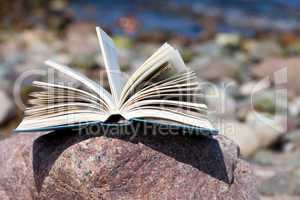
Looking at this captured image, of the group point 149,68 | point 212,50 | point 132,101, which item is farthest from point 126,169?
point 212,50

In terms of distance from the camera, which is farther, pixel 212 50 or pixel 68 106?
pixel 212 50

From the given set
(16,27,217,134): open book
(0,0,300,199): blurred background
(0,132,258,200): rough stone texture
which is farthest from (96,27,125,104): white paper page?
(0,0,300,199): blurred background

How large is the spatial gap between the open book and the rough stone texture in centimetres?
11

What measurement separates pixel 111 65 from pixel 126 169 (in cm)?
40

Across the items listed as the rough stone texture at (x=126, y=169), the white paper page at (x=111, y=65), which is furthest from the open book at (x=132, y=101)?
the rough stone texture at (x=126, y=169)

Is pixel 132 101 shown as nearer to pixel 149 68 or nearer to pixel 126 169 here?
pixel 149 68

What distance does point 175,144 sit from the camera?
2.28m

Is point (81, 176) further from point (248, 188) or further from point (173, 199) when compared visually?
point (248, 188)

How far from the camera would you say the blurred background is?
5.12 meters

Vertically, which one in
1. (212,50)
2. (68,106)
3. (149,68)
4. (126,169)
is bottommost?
(126,169)

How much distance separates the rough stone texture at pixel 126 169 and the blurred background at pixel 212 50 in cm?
138

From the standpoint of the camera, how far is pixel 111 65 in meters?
2.28

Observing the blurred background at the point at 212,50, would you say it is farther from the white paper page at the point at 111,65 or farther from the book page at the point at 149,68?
the book page at the point at 149,68

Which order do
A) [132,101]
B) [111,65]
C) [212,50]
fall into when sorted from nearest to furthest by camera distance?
[132,101], [111,65], [212,50]
